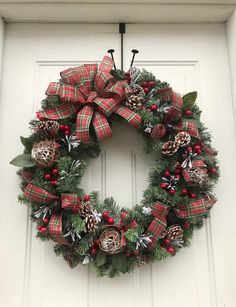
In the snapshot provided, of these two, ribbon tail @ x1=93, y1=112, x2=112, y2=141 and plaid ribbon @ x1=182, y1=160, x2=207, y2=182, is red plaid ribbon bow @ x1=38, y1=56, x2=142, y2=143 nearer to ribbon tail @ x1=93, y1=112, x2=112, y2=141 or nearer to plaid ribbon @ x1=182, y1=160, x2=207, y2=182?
ribbon tail @ x1=93, y1=112, x2=112, y2=141

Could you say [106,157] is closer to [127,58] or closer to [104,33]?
[127,58]

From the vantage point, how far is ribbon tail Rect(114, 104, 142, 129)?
44.7 inches

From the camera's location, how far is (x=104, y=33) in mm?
1370

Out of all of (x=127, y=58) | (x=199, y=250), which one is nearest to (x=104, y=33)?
(x=127, y=58)

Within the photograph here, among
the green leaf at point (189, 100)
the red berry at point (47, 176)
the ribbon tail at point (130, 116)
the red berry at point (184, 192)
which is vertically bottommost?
→ the red berry at point (184, 192)

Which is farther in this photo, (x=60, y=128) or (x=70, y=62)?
(x=70, y=62)

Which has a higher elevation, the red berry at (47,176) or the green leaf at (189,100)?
the green leaf at (189,100)

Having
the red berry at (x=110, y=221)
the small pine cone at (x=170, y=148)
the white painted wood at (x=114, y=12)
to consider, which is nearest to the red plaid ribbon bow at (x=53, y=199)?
the red berry at (x=110, y=221)

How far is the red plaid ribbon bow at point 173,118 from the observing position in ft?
3.76

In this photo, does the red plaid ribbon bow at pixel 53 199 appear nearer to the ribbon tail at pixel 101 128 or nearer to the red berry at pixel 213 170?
the ribbon tail at pixel 101 128

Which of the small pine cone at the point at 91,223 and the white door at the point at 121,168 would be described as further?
the white door at the point at 121,168

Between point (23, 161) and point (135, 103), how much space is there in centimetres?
43

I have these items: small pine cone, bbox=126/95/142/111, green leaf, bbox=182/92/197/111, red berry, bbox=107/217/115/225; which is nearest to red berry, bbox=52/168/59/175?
red berry, bbox=107/217/115/225

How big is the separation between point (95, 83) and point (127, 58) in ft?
0.80
